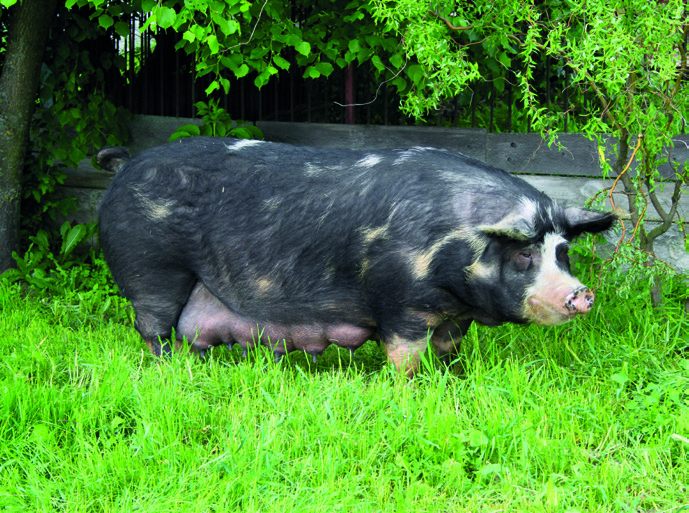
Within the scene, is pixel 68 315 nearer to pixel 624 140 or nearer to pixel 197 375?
pixel 197 375

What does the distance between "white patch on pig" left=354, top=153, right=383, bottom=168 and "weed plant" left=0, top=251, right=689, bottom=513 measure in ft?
2.81

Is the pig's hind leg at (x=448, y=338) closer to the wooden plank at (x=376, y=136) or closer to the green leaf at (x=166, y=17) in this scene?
the wooden plank at (x=376, y=136)

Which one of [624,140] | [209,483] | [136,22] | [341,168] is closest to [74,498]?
[209,483]

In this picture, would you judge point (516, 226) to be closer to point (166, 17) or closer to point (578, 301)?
point (578, 301)

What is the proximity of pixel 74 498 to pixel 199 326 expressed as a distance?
1.22 m

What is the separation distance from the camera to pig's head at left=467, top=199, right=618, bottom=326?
278cm

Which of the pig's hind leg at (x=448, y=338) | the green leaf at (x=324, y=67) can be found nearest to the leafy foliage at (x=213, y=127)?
the green leaf at (x=324, y=67)

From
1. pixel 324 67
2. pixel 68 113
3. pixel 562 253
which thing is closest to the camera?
pixel 562 253

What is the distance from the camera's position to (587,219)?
2.99 m

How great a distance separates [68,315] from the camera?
4.39m

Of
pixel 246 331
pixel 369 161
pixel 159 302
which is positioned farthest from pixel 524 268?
pixel 159 302

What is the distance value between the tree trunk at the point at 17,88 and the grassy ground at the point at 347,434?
62.6 inches

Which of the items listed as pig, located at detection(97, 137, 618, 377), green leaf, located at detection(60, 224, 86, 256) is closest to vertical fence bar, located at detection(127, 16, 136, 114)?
green leaf, located at detection(60, 224, 86, 256)

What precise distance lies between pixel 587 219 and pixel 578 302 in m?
0.44
